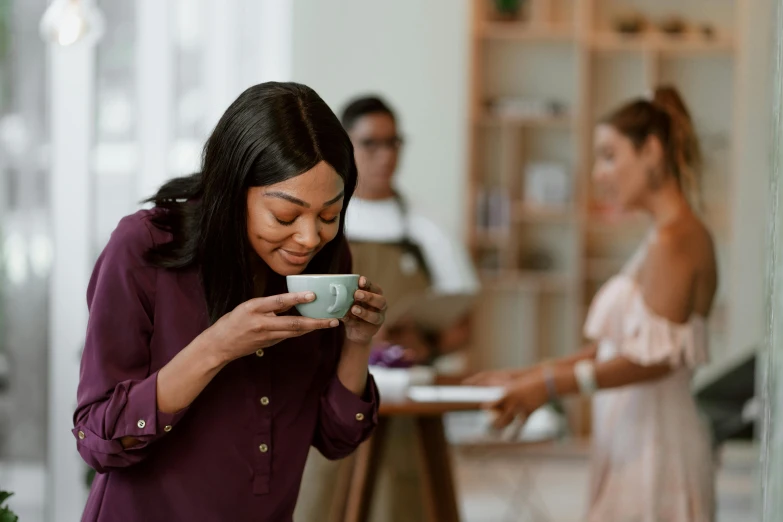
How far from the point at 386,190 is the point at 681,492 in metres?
1.33

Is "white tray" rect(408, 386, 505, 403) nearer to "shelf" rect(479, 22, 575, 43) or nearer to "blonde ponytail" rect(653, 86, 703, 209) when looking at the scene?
"blonde ponytail" rect(653, 86, 703, 209)

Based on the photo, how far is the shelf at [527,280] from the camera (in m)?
6.72

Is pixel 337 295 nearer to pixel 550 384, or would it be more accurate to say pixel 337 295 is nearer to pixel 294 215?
pixel 294 215

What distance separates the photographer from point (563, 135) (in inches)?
273

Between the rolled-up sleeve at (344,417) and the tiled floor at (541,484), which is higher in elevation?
the rolled-up sleeve at (344,417)

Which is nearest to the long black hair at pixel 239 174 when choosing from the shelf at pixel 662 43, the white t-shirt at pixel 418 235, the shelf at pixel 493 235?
the white t-shirt at pixel 418 235

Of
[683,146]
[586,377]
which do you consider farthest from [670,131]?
[586,377]

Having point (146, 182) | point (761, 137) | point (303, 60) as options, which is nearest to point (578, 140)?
point (761, 137)

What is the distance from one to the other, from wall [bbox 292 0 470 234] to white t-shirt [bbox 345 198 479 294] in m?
2.33

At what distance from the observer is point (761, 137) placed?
20.8ft

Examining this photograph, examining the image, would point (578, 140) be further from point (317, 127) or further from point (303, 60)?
point (317, 127)

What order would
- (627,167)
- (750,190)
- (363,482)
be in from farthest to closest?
(750,190) < (363,482) < (627,167)

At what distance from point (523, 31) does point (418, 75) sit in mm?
686

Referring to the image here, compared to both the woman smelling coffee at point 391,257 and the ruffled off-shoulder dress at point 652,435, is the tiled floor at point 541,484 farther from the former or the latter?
the ruffled off-shoulder dress at point 652,435
